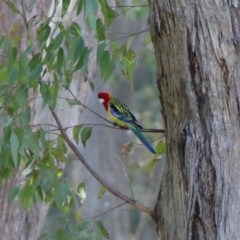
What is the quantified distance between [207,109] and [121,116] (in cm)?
158

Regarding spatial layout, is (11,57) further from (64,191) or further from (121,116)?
(121,116)

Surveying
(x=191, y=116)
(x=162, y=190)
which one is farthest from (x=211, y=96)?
(x=162, y=190)

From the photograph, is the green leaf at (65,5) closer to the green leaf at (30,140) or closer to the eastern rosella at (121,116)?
the green leaf at (30,140)

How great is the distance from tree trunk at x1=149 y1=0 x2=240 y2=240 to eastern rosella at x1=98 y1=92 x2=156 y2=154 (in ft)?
3.82

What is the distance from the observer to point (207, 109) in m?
1.69

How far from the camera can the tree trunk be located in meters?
1.68

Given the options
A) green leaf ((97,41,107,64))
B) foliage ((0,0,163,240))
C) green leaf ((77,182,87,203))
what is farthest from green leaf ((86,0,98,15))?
green leaf ((77,182,87,203))

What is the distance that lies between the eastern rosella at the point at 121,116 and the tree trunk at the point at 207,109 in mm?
1164

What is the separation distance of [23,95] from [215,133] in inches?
27.9

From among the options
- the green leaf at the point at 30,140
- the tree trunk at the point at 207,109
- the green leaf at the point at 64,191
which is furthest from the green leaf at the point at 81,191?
→ the tree trunk at the point at 207,109

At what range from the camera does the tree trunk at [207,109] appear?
1682mm

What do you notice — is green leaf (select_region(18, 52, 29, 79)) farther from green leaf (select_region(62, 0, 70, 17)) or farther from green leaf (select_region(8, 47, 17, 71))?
green leaf (select_region(62, 0, 70, 17))

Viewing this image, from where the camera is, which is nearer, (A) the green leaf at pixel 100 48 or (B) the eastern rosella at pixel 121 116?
(A) the green leaf at pixel 100 48

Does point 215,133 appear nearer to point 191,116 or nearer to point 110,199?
point 191,116
